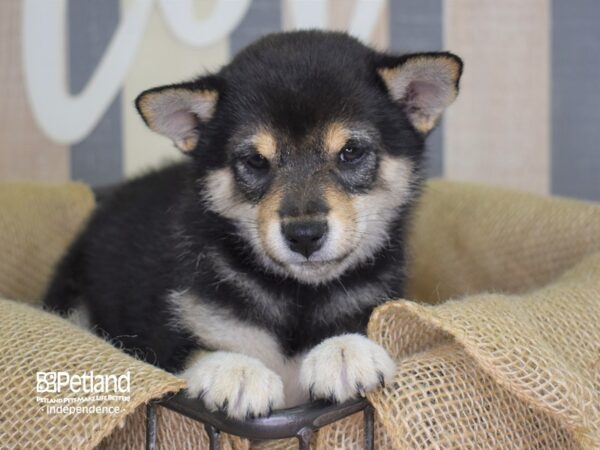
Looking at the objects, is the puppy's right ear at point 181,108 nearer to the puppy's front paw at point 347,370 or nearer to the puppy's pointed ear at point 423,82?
the puppy's pointed ear at point 423,82

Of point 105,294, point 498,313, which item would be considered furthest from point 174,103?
point 498,313

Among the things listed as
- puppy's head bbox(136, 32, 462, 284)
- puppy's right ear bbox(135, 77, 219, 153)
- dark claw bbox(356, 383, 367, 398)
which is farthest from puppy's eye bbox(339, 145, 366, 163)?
dark claw bbox(356, 383, 367, 398)

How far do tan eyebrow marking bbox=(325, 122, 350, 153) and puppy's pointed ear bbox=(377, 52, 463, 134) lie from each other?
187 millimetres

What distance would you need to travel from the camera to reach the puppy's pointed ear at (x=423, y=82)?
163 cm

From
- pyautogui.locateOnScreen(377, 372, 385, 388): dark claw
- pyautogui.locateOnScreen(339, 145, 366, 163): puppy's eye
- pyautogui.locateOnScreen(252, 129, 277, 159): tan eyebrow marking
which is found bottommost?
pyautogui.locateOnScreen(377, 372, 385, 388): dark claw

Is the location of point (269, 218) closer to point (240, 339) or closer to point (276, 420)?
point (240, 339)

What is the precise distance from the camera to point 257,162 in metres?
1.64

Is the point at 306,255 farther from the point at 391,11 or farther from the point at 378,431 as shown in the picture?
the point at 391,11

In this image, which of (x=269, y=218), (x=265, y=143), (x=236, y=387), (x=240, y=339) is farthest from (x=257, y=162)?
(x=236, y=387)

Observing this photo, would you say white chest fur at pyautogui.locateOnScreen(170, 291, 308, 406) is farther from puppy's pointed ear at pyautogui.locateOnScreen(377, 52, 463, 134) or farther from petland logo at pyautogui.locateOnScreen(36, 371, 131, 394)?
puppy's pointed ear at pyautogui.locateOnScreen(377, 52, 463, 134)

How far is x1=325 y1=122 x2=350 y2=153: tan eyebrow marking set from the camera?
1589 millimetres

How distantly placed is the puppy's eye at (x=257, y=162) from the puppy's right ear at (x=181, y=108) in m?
0.18

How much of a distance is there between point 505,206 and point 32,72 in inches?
71.4

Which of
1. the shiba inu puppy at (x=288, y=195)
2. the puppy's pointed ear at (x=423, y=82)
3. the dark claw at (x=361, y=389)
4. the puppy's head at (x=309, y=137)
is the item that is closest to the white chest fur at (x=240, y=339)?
the shiba inu puppy at (x=288, y=195)
